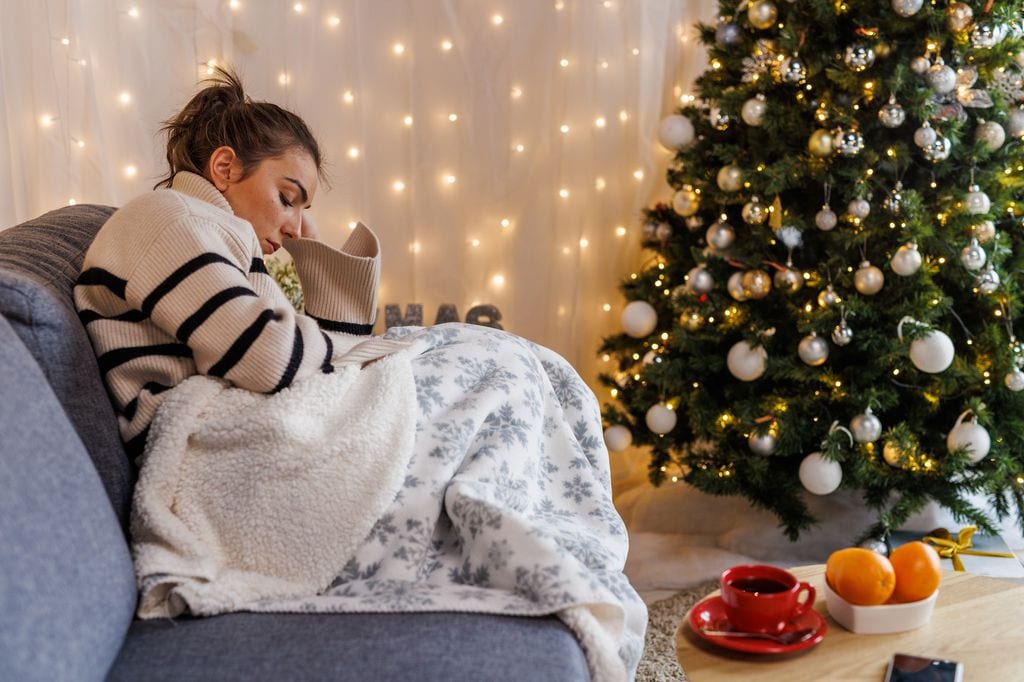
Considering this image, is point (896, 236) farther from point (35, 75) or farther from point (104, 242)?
point (35, 75)

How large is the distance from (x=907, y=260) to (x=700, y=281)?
475mm

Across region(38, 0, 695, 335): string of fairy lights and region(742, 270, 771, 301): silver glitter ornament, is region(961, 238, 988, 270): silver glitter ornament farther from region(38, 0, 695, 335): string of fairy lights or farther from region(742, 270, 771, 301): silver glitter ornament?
region(38, 0, 695, 335): string of fairy lights

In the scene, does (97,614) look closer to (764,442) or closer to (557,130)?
(764,442)

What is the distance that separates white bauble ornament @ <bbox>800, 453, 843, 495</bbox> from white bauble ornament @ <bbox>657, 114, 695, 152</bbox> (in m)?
0.85

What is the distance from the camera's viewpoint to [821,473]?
82.7 inches

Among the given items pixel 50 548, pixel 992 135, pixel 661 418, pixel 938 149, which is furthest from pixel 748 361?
pixel 50 548

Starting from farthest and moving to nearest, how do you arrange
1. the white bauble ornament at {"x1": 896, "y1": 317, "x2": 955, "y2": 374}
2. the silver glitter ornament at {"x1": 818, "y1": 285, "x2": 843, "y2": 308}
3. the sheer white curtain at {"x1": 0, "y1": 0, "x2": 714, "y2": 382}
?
the sheer white curtain at {"x1": 0, "y1": 0, "x2": 714, "y2": 382}, the silver glitter ornament at {"x1": 818, "y1": 285, "x2": 843, "y2": 308}, the white bauble ornament at {"x1": 896, "y1": 317, "x2": 955, "y2": 374}

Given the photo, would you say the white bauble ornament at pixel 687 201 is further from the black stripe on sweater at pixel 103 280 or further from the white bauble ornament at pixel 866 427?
the black stripe on sweater at pixel 103 280

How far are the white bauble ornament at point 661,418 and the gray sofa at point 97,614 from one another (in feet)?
4.77

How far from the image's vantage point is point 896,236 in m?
2.09

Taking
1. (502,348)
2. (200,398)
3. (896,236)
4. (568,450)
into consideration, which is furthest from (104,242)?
(896,236)

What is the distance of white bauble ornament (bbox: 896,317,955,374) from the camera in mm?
1978

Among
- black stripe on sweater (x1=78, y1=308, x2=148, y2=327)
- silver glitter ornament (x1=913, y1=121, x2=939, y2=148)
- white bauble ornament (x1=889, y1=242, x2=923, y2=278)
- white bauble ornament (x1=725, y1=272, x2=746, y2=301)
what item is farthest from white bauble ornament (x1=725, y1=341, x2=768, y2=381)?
black stripe on sweater (x1=78, y1=308, x2=148, y2=327)

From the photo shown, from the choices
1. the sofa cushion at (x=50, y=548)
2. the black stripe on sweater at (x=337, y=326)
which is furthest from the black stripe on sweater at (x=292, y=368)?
the black stripe on sweater at (x=337, y=326)
